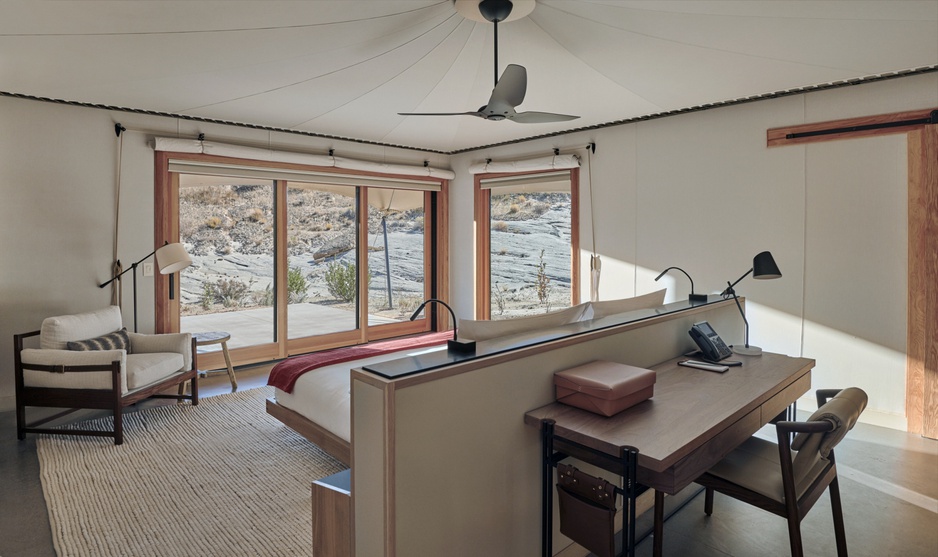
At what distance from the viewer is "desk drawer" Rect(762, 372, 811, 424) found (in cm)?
222

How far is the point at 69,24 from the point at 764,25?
3.63 meters

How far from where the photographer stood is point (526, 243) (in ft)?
20.8

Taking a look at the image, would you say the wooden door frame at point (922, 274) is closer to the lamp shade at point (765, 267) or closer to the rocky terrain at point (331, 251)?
the lamp shade at point (765, 267)

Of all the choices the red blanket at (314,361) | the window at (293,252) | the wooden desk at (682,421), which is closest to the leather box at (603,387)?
the wooden desk at (682,421)

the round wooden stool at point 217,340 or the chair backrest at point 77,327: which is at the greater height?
the chair backrest at point 77,327

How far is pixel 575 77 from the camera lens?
12.7 feet

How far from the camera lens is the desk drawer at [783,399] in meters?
2.22

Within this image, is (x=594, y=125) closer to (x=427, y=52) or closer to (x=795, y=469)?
(x=427, y=52)

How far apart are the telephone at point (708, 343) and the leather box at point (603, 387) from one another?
75cm

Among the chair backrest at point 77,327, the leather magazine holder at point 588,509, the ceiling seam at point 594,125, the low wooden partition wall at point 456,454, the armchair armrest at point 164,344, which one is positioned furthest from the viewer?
the armchair armrest at point 164,344

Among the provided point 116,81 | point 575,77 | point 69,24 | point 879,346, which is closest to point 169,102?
point 116,81

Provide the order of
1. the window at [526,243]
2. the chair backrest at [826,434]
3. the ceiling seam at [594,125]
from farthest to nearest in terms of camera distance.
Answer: the window at [526,243] → the ceiling seam at [594,125] → the chair backrest at [826,434]

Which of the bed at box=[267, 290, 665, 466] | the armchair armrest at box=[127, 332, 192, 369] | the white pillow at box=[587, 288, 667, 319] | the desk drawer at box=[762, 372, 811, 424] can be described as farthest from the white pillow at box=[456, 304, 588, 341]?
the armchair armrest at box=[127, 332, 192, 369]

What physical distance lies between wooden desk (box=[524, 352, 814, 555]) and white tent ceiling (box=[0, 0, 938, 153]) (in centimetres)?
181
